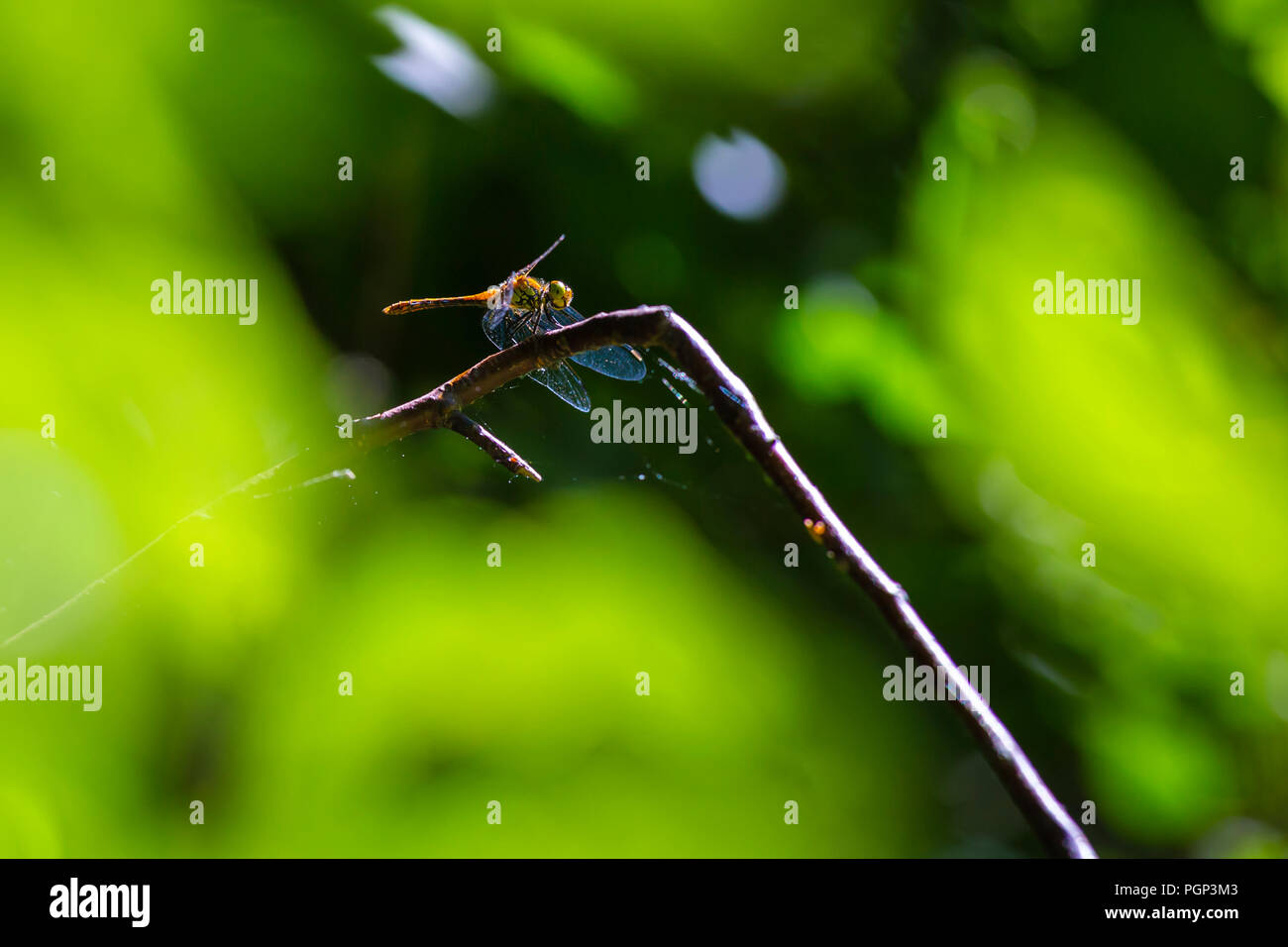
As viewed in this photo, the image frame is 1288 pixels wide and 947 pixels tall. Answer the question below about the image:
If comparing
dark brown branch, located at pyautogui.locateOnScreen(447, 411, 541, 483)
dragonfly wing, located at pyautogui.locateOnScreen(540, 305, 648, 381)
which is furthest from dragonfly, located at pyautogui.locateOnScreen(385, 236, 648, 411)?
dark brown branch, located at pyautogui.locateOnScreen(447, 411, 541, 483)

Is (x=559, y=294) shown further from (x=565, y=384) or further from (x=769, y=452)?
(x=769, y=452)

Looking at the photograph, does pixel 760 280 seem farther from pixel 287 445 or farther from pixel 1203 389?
pixel 287 445

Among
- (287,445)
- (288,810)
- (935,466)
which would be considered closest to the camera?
(288,810)

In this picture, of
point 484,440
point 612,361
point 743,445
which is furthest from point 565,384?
point 743,445

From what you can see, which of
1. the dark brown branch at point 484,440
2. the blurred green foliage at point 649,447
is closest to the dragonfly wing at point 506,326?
the blurred green foliage at point 649,447

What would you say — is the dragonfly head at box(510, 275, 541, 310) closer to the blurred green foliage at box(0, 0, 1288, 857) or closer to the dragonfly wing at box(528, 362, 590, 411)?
the dragonfly wing at box(528, 362, 590, 411)

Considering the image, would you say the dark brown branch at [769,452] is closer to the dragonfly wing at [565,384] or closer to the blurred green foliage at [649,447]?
the dragonfly wing at [565,384]

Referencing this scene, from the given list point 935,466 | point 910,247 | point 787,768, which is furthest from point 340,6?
point 787,768
